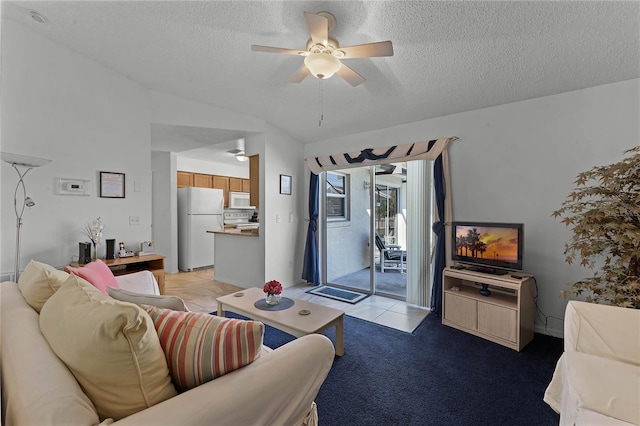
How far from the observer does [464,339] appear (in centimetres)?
265

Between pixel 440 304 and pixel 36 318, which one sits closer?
pixel 36 318

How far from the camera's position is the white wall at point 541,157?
2.50 m

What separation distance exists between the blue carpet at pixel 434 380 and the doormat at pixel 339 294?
1014 mm

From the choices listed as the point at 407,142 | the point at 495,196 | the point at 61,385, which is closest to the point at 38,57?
the point at 61,385

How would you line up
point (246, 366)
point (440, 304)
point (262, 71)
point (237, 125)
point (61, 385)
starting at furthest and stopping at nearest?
point (237, 125) < point (440, 304) < point (262, 71) < point (246, 366) < point (61, 385)

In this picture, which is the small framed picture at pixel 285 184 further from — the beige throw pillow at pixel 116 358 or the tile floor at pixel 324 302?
the beige throw pillow at pixel 116 358

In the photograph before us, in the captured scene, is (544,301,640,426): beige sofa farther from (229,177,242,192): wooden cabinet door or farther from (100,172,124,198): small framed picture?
(229,177,242,192): wooden cabinet door

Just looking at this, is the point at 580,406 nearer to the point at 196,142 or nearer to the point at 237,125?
the point at 237,125

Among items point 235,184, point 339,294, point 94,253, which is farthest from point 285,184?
point 235,184

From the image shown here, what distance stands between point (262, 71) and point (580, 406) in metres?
3.26

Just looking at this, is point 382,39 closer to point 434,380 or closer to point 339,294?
point 434,380

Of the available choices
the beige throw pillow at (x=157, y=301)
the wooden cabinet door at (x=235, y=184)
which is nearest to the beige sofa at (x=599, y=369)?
the beige throw pillow at (x=157, y=301)

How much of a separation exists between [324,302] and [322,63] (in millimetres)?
2900

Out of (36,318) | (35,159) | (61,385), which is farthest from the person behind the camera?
(35,159)
